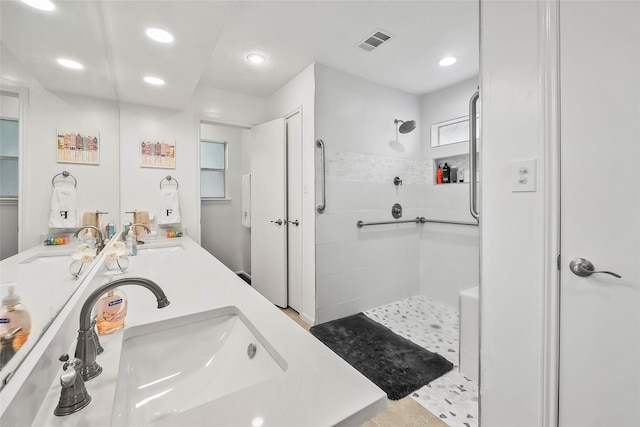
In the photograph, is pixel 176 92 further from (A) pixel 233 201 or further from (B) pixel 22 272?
(B) pixel 22 272

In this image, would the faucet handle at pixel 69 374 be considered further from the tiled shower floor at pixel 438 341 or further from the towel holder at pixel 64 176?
the tiled shower floor at pixel 438 341

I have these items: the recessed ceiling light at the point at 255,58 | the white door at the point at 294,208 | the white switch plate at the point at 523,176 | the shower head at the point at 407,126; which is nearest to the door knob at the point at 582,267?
the white switch plate at the point at 523,176

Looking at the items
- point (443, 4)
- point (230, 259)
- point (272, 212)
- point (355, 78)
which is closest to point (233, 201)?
point (230, 259)

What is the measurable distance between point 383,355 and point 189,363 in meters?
1.49

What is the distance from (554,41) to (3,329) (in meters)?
1.53

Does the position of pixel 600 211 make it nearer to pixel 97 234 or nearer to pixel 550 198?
pixel 550 198

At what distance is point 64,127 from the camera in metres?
0.72

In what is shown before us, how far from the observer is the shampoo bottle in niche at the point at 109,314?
0.78 meters

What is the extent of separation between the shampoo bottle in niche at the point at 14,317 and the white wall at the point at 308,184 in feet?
6.57

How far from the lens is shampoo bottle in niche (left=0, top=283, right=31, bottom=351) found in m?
0.42

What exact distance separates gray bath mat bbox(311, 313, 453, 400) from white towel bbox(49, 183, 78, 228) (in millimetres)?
1674

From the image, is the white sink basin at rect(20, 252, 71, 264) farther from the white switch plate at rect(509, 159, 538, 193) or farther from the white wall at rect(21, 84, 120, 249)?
the white switch plate at rect(509, 159, 538, 193)

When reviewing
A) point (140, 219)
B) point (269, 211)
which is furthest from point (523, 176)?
point (140, 219)

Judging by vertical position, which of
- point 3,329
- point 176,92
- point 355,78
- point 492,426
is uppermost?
point 355,78
